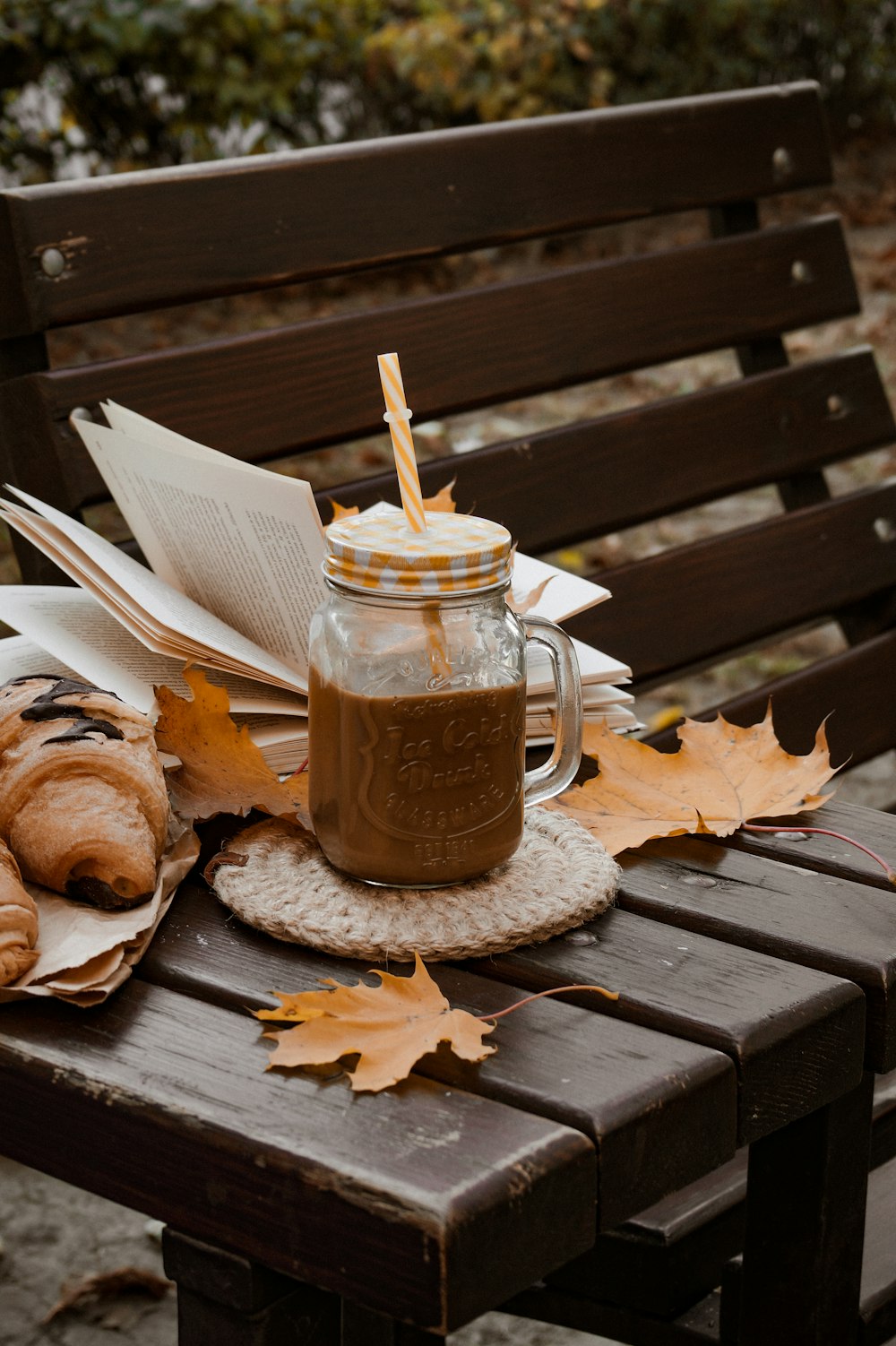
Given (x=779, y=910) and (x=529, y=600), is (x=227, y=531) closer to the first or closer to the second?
(x=529, y=600)

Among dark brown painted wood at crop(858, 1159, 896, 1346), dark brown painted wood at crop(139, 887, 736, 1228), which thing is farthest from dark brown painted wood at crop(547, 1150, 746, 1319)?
dark brown painted wood at crop(139, 887, 736, 1228)

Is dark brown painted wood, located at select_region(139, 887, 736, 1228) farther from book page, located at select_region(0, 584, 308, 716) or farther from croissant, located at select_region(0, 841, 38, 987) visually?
book page, located at select_region(0, 584, 308, 716)

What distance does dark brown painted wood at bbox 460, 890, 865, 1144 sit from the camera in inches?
36.7

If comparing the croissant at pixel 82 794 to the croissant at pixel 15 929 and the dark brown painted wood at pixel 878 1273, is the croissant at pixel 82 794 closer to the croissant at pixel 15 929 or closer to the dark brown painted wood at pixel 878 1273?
the croissant at pixel 15 929

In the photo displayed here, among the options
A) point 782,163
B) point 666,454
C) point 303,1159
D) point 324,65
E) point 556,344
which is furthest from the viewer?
point 324,65

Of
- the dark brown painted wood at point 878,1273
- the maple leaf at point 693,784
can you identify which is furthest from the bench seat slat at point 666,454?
the dark brown painted wood at point 878,1273

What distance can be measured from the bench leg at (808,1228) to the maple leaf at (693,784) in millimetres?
225

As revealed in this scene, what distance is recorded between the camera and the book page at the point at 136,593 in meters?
1.25

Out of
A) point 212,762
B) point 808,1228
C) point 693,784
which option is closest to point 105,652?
point 212,762

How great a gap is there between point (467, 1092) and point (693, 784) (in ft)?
1.55

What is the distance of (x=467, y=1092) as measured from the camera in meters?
0.86

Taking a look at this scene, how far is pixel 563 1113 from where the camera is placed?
0.84 m

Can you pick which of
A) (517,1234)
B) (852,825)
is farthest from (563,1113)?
(852,825)

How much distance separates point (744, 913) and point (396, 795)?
0.26 metres
